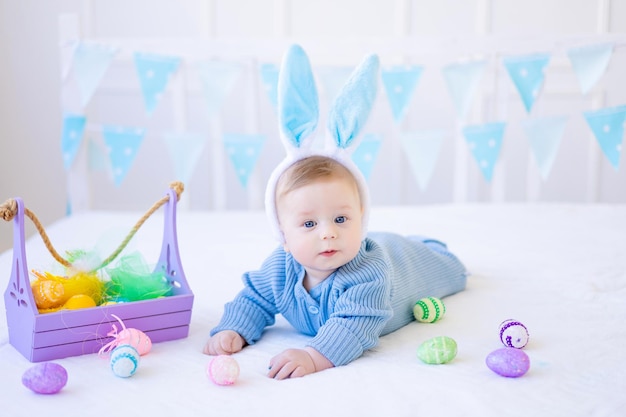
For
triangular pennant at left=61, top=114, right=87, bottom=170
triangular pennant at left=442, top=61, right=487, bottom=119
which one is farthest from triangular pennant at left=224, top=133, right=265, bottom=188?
triangular pennant at left=442, top=61, right=487, bottom=119

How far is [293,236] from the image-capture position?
122cm

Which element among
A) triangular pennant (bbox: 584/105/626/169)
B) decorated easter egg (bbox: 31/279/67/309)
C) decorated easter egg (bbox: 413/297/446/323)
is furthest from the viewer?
triangular pennant (bbox: 584/105/626/169)

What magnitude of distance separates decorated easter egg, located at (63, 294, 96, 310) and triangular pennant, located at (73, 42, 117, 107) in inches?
50.2

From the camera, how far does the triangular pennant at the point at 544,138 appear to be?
2.33 m

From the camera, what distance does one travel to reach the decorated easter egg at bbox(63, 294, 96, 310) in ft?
4.09

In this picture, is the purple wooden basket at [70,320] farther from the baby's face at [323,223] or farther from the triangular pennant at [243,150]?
the triangular pennant at [243,150]

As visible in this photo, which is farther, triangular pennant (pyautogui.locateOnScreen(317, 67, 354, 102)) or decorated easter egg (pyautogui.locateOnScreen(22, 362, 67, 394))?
triangular pennant (pyautogui.locateOnScreen(317, 67, 354, 102))

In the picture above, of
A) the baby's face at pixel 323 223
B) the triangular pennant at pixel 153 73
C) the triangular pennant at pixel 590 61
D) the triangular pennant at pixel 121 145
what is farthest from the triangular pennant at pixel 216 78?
the baby's face at pixel 323 223

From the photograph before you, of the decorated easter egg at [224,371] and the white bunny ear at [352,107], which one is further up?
the white bunny ear at [352,107]

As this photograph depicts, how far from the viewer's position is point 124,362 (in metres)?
1.12

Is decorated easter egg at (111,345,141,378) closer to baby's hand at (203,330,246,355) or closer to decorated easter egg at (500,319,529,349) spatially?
baby's hand at (203,330,246,355)

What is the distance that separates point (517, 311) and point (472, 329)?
0.50 feet

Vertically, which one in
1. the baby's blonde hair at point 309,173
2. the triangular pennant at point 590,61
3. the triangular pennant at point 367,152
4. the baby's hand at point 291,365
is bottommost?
the baby's hand at point 291,365

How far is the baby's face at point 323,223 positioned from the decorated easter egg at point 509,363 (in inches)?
10.6
